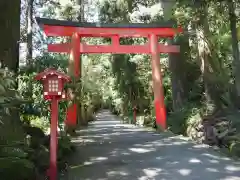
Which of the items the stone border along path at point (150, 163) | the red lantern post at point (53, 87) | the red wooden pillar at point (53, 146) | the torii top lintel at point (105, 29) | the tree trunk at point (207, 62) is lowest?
the stone border along path at point (150, 163)

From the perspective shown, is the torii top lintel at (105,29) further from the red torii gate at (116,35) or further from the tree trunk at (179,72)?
the tree trunk at (179,72)

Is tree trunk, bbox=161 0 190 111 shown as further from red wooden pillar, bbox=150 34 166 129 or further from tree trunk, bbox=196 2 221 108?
tree trunk, bbox=196 2 221 108

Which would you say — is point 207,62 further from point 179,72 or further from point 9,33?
point 9,33

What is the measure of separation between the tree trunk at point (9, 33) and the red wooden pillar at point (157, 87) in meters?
9.30

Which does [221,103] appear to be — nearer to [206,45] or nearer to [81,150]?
[206,45]

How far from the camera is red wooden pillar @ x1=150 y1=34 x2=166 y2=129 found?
14710 millimetres

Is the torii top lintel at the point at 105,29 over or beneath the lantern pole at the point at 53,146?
over

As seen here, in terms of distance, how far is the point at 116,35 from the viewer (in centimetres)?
1503

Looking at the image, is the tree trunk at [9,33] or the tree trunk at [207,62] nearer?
the tree trunk at [9,33]

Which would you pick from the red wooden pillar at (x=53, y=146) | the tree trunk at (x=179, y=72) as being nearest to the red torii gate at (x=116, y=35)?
the tree trunk at (x=179, y=72)

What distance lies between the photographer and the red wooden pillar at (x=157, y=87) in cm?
1471

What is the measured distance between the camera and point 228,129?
9375 mm

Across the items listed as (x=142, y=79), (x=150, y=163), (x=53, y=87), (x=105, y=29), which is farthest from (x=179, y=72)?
(x=53, y=87)

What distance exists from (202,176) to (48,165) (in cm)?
286
